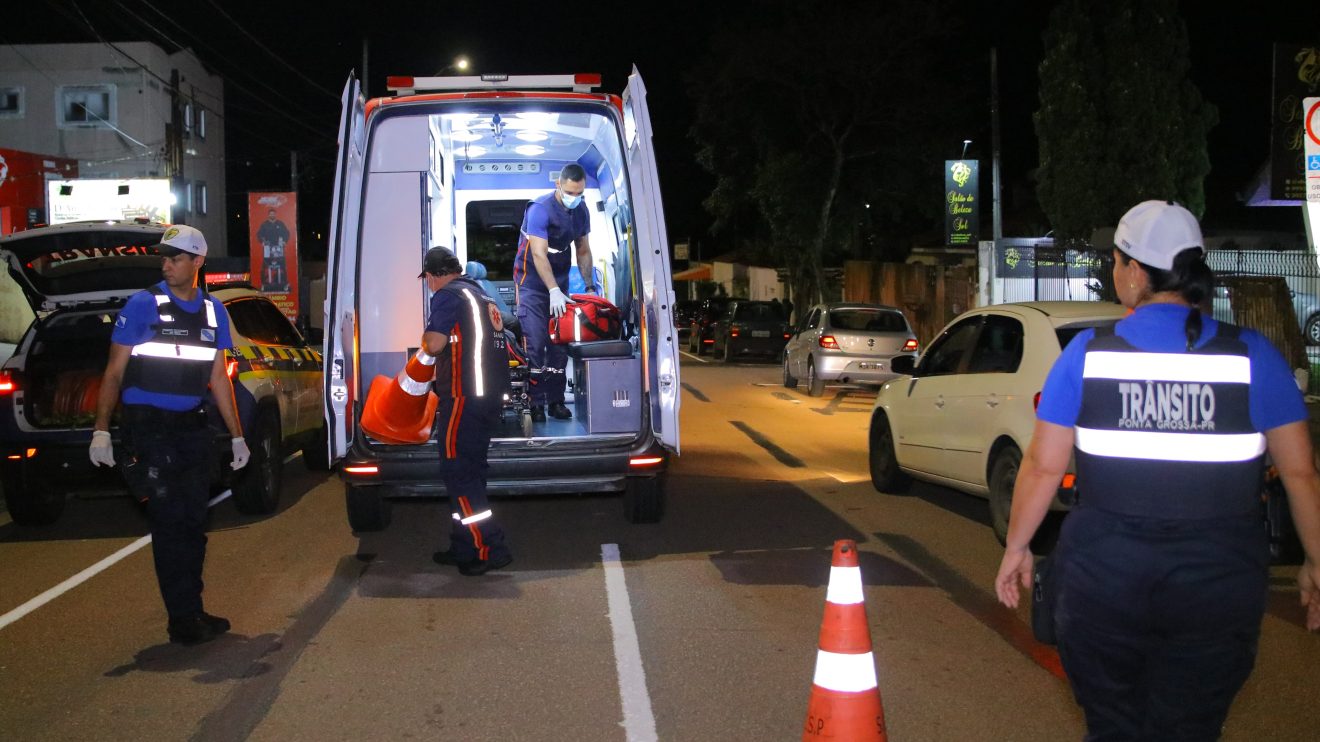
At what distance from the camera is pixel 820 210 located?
38.9m

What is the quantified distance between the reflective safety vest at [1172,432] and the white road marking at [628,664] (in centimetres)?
228

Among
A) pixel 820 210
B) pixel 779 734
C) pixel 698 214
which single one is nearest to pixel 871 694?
pixel 779 734

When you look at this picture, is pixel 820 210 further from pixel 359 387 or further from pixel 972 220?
pixel 359 387

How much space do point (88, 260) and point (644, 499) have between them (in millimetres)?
4997

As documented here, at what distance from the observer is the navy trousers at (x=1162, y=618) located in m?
3.16

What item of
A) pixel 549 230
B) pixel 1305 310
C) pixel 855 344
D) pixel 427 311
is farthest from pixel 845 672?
pixel 1305 310

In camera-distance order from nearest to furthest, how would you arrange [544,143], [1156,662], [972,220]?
1. [1156,662]
2. [544,143]
3. [972,220]

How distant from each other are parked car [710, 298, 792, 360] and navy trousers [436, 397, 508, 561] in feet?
72.0

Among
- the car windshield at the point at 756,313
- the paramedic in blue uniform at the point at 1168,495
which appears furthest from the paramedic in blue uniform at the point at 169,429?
the car windshield at the point at 756,313

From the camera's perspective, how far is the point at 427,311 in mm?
8945

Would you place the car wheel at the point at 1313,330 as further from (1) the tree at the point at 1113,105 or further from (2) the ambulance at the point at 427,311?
(2) the ambulance at the point at 427,311

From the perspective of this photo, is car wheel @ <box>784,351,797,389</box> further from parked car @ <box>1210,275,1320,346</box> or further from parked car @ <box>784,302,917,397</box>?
parked car @ <box>1210,275,1320,346</box>

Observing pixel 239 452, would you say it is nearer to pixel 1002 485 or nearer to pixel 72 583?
pixel 72 583

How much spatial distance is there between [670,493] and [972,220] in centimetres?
2308
